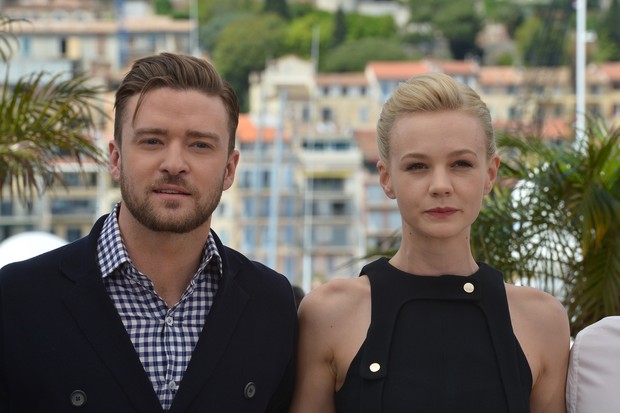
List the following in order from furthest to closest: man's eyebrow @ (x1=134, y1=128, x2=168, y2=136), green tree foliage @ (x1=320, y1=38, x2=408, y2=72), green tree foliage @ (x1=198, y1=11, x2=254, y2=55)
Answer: green tree foliage @ (x1=198, y1=11, x2=254, y2=55)
green tree foliage @ (x1=320, y1=38, x2=408, y2=72)
man's eyebrow @ (x1=134, y1=128, x2=168, y2=136)

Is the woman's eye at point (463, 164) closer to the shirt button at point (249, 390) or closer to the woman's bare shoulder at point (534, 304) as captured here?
the woman's bare shoulder at point (534, 304)

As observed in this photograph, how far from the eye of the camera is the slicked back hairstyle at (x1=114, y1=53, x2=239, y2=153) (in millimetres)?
3633

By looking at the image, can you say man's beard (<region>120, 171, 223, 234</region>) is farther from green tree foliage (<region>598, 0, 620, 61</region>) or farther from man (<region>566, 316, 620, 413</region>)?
green tree foliage (<region>598, 0, 620, 61</region>)

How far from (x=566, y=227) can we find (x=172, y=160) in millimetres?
3933

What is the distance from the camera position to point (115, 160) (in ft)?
12.3

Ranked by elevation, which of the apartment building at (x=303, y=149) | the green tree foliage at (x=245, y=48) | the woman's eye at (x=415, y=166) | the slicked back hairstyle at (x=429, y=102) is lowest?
the apartment building at (x=303, y=149)

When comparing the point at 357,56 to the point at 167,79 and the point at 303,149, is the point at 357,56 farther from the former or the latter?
the point at 167,79

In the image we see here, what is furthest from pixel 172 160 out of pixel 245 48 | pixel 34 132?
pixel 245 48

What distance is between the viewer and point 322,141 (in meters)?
110

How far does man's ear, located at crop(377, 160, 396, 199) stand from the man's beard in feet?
→ 1.48

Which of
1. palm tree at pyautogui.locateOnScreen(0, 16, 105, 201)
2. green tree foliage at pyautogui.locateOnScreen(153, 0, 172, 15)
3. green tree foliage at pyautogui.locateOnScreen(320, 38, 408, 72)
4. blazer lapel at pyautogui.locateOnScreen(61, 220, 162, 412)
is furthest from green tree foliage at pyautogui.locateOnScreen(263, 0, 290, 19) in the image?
blazer lapel at pyautogui.locateOnScreen(61, 220, 162, 412)

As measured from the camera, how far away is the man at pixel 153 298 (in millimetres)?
3510


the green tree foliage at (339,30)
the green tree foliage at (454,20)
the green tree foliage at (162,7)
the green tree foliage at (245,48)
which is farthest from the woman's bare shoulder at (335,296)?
the green tree foliage at (162,7)

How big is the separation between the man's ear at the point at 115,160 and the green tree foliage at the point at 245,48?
128314 mm
